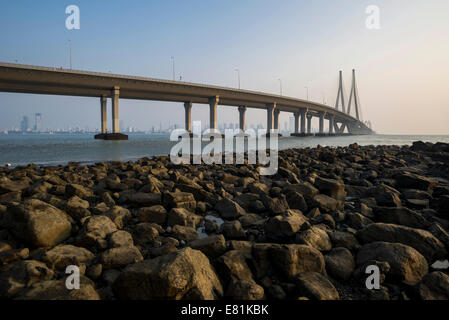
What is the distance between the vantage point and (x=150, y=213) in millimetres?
4586

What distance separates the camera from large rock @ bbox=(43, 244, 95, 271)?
9.42ft

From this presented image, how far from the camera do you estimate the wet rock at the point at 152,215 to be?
4.53m

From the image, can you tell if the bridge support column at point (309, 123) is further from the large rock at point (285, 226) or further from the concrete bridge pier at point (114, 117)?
the large rock at point (285, 226)

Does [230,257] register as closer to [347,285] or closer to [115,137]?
[347,285]

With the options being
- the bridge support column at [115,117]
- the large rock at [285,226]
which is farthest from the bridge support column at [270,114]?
the large rock at [285,226]

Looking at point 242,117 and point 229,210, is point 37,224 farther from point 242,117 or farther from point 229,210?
point 242,117

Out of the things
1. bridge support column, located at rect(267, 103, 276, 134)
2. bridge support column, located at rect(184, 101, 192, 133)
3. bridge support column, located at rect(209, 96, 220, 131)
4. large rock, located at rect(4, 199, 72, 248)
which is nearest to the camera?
large rock, located at rect(4, 199, 72, 248)

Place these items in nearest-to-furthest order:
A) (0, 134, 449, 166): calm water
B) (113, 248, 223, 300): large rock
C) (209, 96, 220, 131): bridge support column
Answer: (113, 248, 223, 300): large rock < (0, 134, 449, 166): calm water < (209, 96, 220, 131): bridge support column

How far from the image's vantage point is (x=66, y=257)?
2938 millimetres

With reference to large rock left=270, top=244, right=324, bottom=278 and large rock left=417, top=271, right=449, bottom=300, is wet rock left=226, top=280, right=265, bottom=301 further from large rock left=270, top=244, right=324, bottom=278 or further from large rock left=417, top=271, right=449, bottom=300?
large rock left=417, top=271, right=449, bottom=300

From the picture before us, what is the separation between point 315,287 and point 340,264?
67cm

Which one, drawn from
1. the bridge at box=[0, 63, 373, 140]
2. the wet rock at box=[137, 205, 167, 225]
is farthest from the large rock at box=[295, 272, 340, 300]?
the bridge at box=[0, 63, 373, 140]

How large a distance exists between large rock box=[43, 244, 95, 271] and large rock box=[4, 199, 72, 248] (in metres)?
0.50

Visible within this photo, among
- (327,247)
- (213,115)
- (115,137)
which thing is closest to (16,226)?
(327,247)
